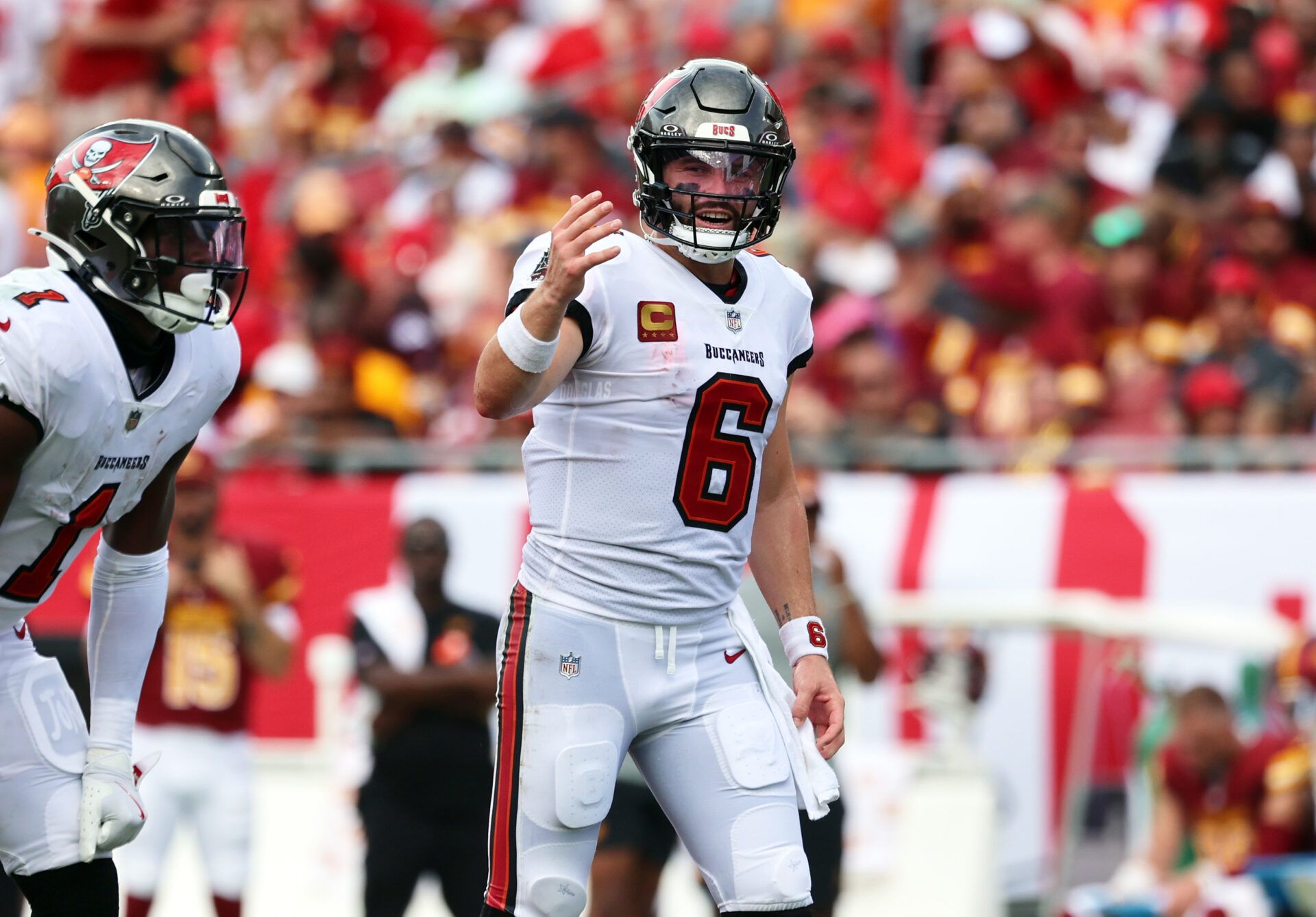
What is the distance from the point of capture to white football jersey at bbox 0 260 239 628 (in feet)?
12.7

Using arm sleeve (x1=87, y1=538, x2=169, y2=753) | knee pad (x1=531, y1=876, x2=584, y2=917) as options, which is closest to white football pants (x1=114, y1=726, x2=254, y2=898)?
arm sleeve (x1=87, y1=538, x2=169, y2=753)

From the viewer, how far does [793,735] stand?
167 inches

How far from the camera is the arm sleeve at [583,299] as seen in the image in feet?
13.0

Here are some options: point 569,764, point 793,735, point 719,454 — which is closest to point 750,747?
point 793,735

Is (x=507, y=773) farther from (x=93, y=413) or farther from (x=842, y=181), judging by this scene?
(x=842, y=181)

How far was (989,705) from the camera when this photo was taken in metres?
7.79

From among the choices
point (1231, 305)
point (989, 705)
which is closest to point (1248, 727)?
point (989, 705)

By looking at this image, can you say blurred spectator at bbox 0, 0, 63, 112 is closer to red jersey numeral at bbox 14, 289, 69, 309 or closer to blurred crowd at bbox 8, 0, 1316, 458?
blurred crowd at bbox 8, 0, 1316, 458

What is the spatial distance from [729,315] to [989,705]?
3.97m

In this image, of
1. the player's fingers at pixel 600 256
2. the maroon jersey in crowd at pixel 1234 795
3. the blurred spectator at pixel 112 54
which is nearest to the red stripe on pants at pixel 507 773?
the player's fingers at pixel 600 256

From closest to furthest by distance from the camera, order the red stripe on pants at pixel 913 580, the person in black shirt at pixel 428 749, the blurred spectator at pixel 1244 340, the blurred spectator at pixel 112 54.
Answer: the person in black shirt at pixel 428 749
the red stripe on pants at pixel 913 580
the blurred spectator at pixel 1244 340
the blurred spectator at pixel 112 54

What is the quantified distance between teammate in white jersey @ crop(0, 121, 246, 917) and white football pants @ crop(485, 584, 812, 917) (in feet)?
2.65

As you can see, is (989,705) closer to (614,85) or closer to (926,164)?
(926,164)

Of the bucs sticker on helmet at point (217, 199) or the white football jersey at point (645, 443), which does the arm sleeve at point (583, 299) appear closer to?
the white football jersey at point (645, 443)
